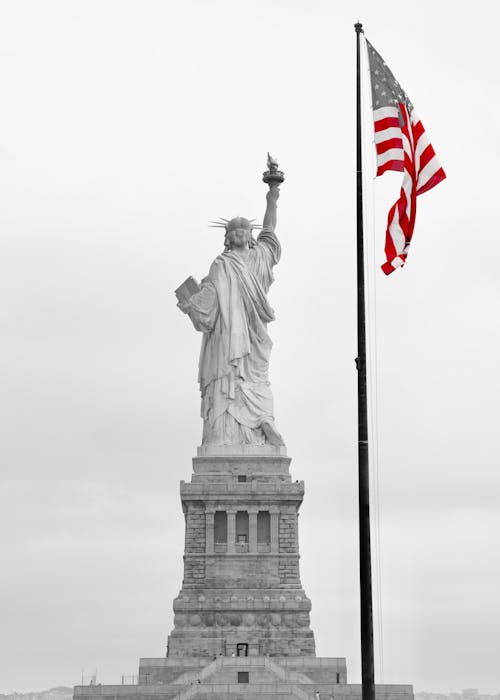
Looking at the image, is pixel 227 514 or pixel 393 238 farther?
pixel 227 514

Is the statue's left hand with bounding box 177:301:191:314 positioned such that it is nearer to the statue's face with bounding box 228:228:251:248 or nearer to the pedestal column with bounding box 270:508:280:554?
the statue's face with bounding box 228:228:251:248

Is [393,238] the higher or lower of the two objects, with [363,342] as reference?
higher

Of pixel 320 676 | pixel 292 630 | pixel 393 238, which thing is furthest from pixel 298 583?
pixel 393 238

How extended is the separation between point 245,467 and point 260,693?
34.0 ft

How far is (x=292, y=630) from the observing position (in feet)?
149

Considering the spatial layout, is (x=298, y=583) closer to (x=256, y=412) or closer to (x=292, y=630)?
(x=292, y=630)

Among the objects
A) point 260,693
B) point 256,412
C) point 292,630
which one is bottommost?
point 260,693

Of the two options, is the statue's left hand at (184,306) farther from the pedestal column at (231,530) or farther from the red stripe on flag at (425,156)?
the red stripe on flag at (425,156)

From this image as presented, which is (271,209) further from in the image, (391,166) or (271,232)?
(391,166)

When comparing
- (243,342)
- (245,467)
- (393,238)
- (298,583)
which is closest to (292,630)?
(298,583)

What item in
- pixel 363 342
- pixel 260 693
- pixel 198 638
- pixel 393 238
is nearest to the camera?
pixel 363 342

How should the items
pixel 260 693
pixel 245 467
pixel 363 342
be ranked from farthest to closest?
1. pixel 245 467
2. pixel 260 693
3. pixel 363 342

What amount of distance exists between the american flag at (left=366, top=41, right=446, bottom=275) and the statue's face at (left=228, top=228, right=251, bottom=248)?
2840 cm

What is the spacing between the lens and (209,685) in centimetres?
3988
